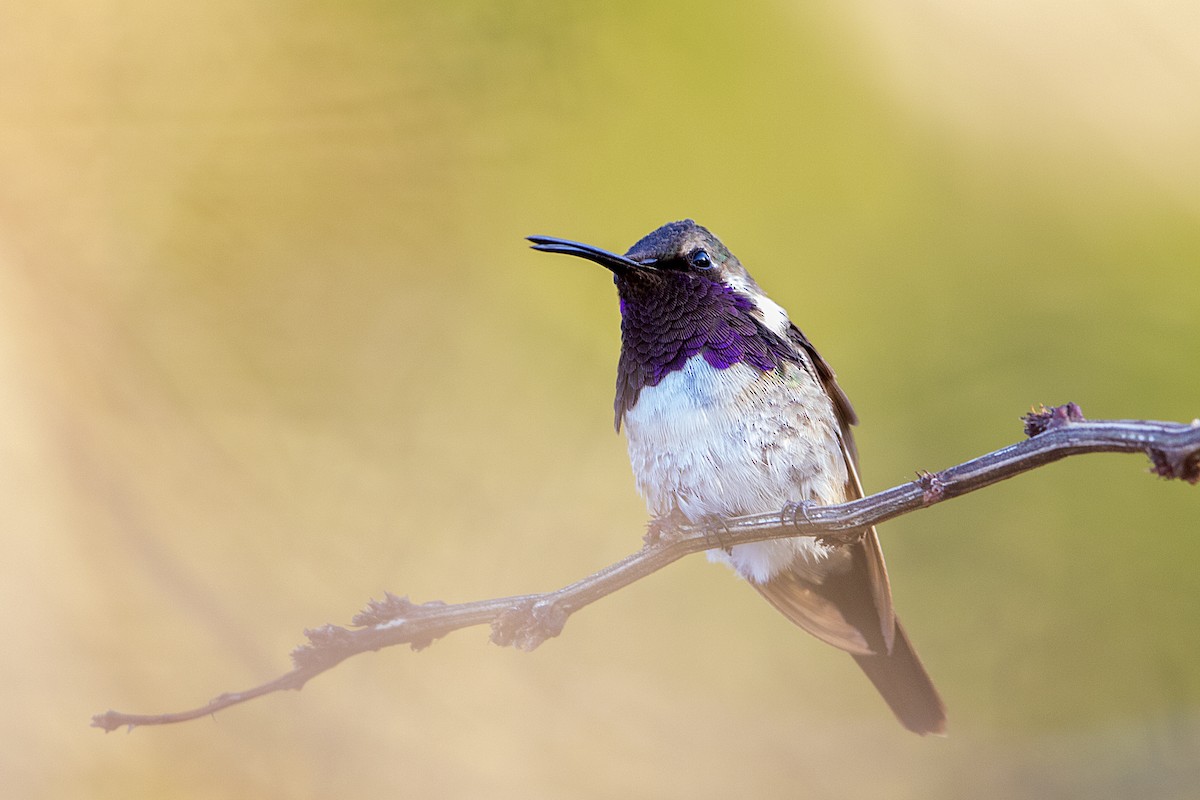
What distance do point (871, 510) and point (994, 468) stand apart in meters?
0.18

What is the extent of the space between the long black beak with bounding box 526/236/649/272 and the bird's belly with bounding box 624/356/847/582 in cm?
22

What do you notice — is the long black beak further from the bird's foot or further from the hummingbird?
the bird's foot

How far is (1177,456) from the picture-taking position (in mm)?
729

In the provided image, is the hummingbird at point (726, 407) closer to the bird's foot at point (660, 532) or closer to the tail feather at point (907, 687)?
the tail feather at point (907, 687)

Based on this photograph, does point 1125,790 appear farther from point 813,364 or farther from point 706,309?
point 706,309

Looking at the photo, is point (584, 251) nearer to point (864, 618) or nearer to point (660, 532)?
point (660, 532)

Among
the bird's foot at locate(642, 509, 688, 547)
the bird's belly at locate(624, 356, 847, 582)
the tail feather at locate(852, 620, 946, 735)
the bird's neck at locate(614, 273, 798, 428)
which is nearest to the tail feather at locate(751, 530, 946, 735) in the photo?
the tail feather at locate(852, 620, 946, 735)

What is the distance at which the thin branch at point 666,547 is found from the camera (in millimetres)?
763

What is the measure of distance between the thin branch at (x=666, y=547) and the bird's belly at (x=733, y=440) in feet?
1.13

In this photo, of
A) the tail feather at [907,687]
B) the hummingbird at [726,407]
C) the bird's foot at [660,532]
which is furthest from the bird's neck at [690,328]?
the tail feather at [907,687]

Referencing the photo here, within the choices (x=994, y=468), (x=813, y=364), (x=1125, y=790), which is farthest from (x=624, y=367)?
(x=1125, y=790)

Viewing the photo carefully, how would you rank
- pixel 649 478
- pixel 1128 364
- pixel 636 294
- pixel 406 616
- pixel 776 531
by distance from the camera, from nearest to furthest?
pixel 406 616 → pixel 776 531 → pixel 636 294 → pixel 649 478 → pixel 1128 364

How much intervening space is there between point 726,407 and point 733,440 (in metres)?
0.06

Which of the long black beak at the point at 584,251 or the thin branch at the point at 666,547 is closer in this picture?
the thin branch at the point at 666,547
